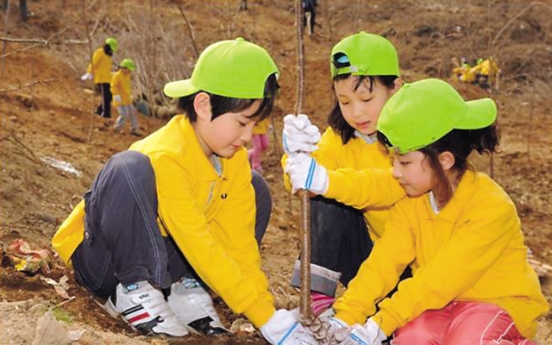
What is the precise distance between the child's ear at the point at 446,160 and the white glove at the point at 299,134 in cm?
37

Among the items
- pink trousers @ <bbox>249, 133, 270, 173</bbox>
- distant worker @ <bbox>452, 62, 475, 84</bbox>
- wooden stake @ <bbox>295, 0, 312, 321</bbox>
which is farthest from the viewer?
distant worker @ <bbox>452, 62, 475, 84</bbox>

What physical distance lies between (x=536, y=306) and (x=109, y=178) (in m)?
1.26

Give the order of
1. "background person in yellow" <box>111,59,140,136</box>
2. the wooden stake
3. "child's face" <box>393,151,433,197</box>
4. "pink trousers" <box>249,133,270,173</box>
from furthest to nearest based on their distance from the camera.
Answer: "background person in yellow" <box>111,59,140,136</box>
"pink trousers" <box>249,133,270,173</box>
"child's face" <box>393,151,433,197</box>
the wooden stake

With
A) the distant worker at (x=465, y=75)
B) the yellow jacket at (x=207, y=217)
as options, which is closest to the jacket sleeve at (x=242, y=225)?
the yellow jacket at (x=207, y=217)

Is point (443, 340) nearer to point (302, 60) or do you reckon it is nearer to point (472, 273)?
point (472, 273)

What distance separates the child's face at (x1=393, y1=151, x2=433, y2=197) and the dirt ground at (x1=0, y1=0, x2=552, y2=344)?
640mm

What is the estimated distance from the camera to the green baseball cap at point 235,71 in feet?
6.95

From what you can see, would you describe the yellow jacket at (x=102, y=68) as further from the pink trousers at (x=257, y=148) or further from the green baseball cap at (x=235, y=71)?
the green baseball cap at (x=235, y=71)

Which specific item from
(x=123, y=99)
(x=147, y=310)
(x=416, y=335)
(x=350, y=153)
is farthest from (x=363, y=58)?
(x=123, y=99)

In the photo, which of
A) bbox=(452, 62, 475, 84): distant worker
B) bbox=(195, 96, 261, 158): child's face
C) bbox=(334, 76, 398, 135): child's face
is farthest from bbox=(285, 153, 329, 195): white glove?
bbox=(452, 62, 475, 84): distant worker

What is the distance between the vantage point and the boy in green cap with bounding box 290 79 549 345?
2090 millimetres

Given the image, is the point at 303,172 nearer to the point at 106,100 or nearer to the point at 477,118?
the point at 477,118

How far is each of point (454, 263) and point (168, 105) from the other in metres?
6.93

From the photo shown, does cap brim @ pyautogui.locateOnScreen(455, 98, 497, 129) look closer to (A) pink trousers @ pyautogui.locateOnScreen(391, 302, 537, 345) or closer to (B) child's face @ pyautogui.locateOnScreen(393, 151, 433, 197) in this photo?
(B) child's face @ pyautogui.locateOnScreen(393, 151, 433, 197)
